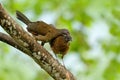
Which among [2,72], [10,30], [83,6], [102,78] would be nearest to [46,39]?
[10,30]

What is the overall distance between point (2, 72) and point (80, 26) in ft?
3.07

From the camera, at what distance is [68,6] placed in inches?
120

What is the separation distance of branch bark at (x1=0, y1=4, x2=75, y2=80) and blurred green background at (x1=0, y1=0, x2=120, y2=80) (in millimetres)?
1270

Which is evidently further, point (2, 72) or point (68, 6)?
point (68, 6)

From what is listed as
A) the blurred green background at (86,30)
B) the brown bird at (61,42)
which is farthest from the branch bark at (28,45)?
the blurred green background at (86,30)

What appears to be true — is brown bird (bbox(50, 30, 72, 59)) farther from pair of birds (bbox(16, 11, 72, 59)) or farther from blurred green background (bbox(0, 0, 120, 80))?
blurred green background (bbox(0, 0, 120, 80))

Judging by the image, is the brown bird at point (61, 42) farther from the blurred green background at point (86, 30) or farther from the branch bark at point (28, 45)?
the blurred green background at point (86, 30)

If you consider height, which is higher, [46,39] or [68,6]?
[68,6]

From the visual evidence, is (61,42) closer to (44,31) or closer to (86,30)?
(44,31)

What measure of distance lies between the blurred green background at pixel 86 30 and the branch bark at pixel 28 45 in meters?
1.27

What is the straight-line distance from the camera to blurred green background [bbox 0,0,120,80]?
284 centimetres

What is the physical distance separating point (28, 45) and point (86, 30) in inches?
76.7

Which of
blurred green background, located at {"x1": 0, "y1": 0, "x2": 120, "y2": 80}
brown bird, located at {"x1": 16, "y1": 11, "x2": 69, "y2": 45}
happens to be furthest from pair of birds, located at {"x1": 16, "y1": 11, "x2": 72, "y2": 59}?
blurred green background, located at {"x1": 0, "y1": 0, "x2": 120, "y2": 80}

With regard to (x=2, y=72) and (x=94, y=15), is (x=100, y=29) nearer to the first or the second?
(x=94, y=15)
